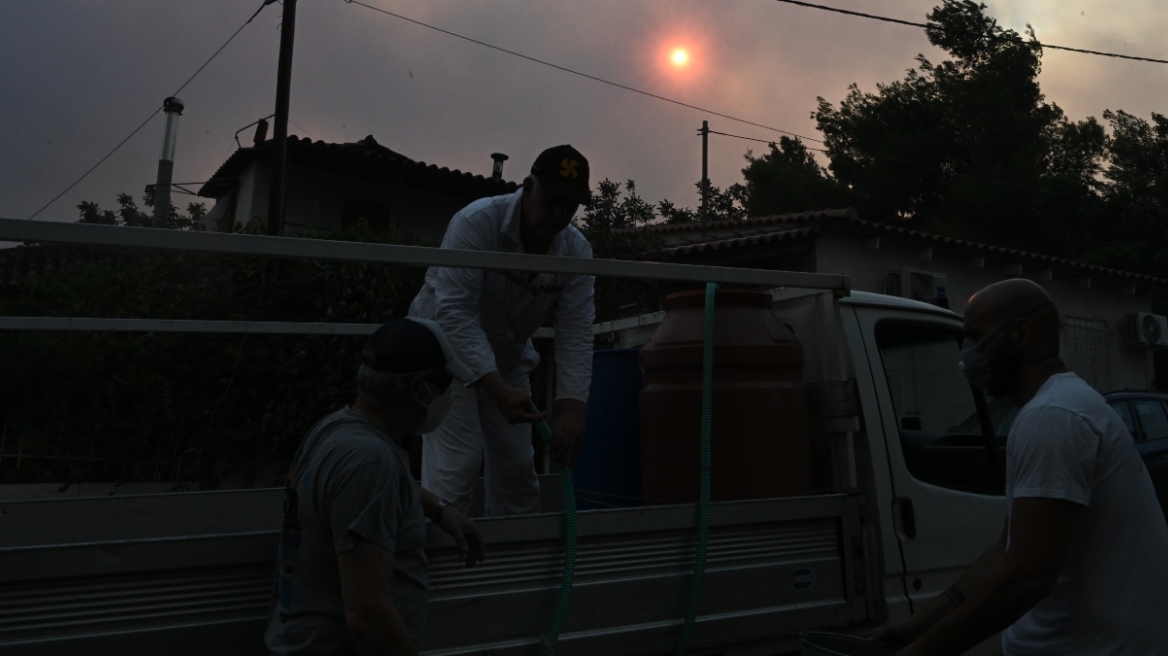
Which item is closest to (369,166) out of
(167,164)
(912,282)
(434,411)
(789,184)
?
(167,164)

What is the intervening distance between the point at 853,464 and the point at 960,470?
0.54 metres

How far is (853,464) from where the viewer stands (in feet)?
9.30

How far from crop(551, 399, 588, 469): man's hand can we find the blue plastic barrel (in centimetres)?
44

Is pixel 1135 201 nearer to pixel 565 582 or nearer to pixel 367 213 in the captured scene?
pixel 367 213

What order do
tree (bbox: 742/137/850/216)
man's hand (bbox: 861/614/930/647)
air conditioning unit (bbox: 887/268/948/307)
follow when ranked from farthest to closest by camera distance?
1. tree (bbox: 742/137/850/216)
2. air conditioning unit (bbox: 887/268/948/307)
3. man's hand (bbox: 861/614/930/647)

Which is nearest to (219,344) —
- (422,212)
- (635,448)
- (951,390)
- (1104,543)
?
(635,448)

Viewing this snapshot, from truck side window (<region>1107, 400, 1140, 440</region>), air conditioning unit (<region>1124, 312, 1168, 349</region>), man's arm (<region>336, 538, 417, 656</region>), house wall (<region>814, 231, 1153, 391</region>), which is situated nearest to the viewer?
man's arm (<region>336, 538, 417, 656</region>)

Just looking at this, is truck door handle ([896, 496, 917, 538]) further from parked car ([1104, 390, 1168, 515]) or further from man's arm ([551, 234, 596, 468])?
parked car ([1104, 390, 1168, 515])

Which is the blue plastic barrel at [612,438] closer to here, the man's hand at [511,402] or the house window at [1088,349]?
the man's hand at [511,402]

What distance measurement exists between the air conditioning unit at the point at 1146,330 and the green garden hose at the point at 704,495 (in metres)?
17.5

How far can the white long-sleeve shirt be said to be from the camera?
2775mm

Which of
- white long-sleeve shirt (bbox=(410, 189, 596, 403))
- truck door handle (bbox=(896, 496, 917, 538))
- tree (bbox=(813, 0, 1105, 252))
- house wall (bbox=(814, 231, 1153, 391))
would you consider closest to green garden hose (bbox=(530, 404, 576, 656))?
white long-sleeve shirt (bbox=(410, 189, 596, 403))

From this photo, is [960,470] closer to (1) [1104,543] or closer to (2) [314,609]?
(1) [1104,543]

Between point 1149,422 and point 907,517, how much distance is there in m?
7.59
